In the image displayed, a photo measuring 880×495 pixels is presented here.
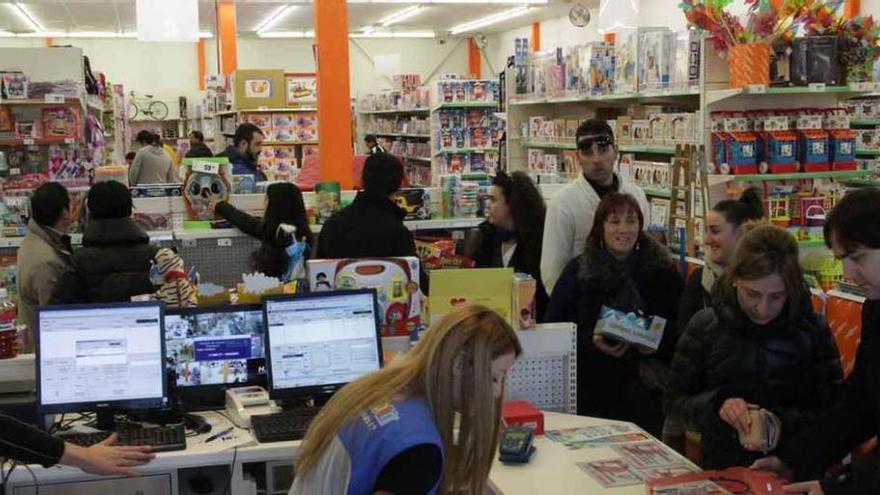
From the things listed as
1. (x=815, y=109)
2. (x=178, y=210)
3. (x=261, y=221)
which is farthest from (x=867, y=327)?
(x=178, y=210)

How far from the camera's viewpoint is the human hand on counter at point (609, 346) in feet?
13.1

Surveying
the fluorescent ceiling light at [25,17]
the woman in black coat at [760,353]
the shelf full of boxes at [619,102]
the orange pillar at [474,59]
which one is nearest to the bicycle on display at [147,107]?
the fluorescent ceiling light at [25,17]

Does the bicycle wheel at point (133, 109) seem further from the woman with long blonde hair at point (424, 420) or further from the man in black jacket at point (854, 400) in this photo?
the woman with long blonde hair at point (424, 420)

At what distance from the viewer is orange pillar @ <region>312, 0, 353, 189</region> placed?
915cm

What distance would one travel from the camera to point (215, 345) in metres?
3.65

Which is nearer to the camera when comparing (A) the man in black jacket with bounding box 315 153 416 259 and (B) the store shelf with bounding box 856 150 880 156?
(A) the man in black jacket with bounding box 315 153 416 259

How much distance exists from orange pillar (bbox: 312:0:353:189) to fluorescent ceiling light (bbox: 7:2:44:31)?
9.38 meters

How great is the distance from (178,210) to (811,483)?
5.54 meters

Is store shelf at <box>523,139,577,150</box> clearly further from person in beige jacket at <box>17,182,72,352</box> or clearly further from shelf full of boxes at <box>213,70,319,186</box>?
shelf full of boxes at <box>213,70,319,186</box>

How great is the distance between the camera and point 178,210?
7.23m

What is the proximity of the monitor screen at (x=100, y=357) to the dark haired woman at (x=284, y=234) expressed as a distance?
106 inches

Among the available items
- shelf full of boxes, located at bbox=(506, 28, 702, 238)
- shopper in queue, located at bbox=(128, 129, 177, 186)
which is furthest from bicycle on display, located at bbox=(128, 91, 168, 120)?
shelf full of boxes, located at bbox=(506, 28, 702, 238)

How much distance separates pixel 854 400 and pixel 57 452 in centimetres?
229

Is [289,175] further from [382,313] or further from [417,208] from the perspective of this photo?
[382,313]
